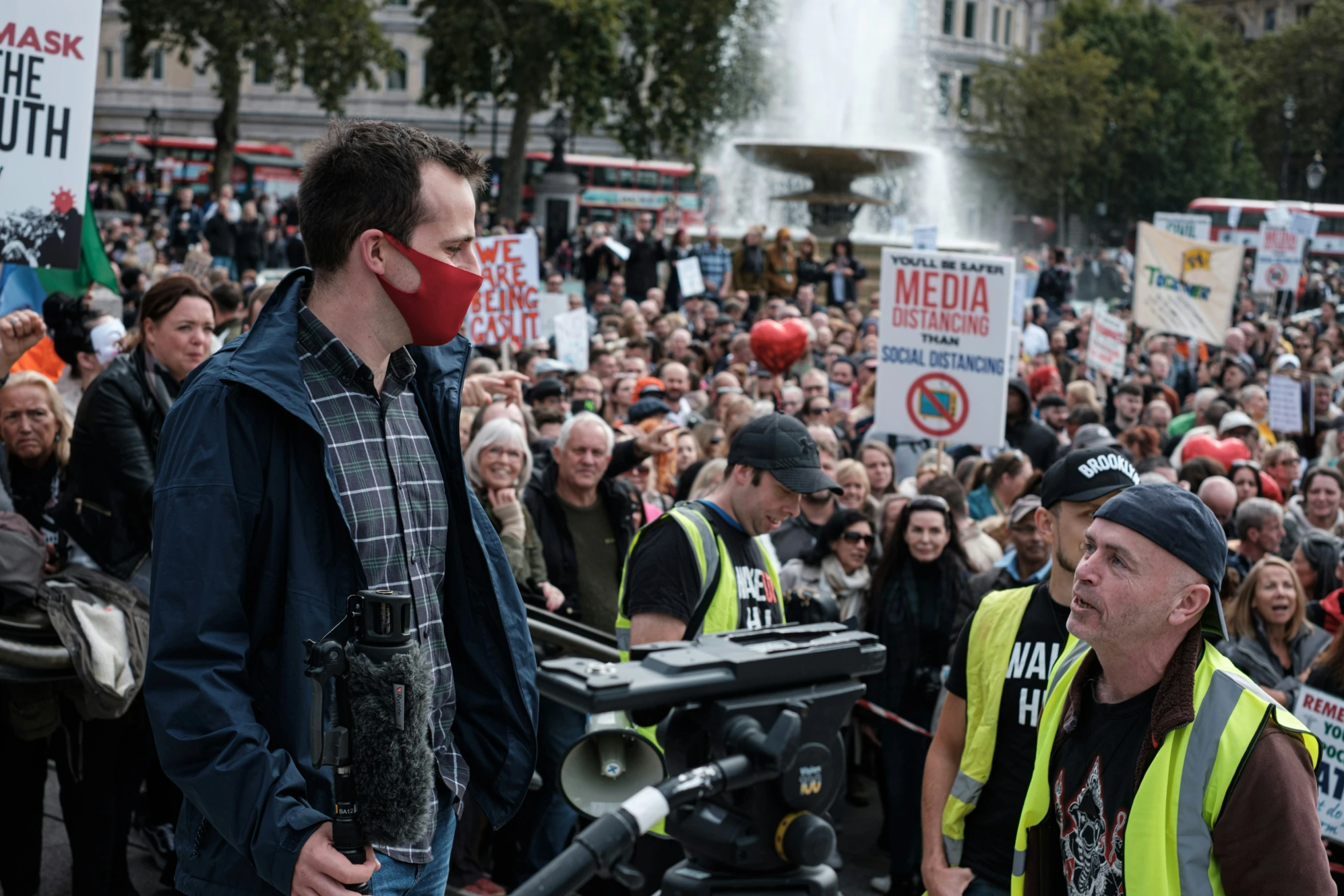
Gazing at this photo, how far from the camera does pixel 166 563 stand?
2084 mm

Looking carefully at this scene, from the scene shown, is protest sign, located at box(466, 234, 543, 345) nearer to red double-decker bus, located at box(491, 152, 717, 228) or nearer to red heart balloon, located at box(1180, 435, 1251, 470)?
red heart balloon, located at box(1180, 435, 1251, 470)

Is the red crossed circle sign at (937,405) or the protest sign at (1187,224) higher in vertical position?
the protest sign at (1187,224)

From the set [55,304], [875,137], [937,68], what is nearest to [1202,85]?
[937,68]

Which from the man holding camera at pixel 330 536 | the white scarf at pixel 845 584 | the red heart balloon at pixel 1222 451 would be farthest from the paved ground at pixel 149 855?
the red heart balloon at pixel 1222 451

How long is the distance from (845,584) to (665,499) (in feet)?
4.16

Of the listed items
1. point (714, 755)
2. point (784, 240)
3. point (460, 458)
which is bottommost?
point (714, 755)

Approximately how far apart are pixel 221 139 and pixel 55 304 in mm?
35600

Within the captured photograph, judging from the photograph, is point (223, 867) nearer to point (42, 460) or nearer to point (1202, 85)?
point (42, 460)

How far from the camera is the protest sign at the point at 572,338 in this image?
1306 centimetres

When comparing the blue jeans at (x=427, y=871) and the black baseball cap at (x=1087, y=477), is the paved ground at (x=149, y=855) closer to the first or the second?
the black baseball cap at (x=1087, y=477)

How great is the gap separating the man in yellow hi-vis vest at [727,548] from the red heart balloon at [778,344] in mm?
7274

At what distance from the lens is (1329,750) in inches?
209

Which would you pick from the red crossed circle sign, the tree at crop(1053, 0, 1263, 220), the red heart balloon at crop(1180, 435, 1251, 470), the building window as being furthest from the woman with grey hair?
the building window

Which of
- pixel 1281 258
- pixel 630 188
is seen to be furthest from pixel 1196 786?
pixel 630 188
